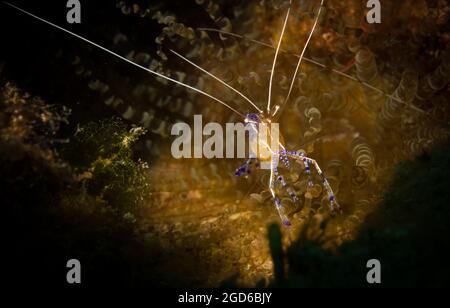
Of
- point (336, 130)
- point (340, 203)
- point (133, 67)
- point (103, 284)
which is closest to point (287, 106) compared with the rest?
point (336, 130)

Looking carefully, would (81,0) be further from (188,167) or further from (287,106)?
(287,106)

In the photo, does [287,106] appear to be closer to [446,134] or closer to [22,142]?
[446,134]

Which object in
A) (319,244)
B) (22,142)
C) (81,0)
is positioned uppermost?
(81,0)

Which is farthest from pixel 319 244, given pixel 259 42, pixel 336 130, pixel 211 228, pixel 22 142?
pixel 259 42

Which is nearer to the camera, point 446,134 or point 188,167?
point 446,134
